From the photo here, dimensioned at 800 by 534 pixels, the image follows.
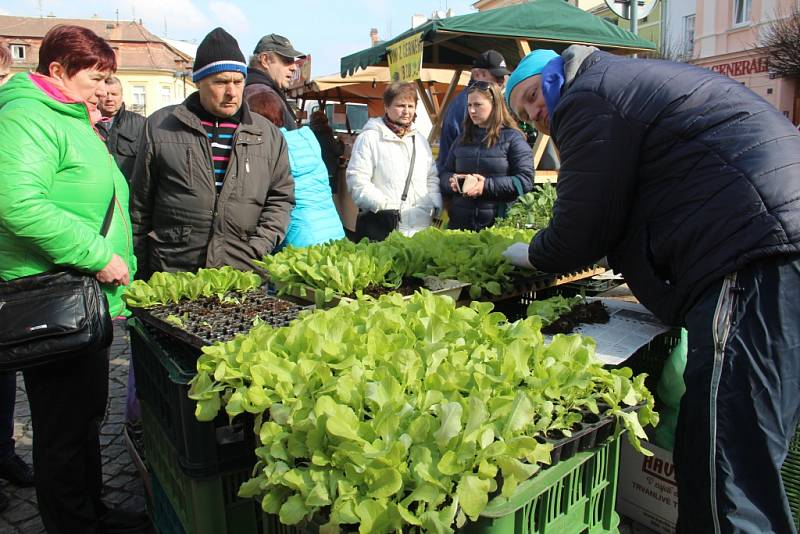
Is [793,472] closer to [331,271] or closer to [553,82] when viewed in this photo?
[553,82]

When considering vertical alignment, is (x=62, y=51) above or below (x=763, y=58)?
below

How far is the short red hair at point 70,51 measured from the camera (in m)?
2.13

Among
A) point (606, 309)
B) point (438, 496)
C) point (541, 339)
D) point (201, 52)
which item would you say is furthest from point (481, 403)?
point (201, 52)

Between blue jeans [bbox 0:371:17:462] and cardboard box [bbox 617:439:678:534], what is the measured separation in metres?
2.74

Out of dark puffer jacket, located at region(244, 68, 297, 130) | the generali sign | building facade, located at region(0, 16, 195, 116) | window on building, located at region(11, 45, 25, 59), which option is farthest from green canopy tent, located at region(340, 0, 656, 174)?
window on building, located at region(11, 45, 25, 59)

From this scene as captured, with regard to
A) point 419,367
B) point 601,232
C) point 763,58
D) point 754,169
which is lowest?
point 419,367

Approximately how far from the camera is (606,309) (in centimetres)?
218

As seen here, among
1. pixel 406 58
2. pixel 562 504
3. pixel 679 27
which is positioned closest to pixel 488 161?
pixel 406 58

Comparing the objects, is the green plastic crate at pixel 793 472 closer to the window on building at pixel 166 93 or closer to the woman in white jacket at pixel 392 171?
the woman in white jacket at pixel 392 171

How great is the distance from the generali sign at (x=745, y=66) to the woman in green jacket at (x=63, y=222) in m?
22.3

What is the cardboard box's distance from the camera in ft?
7.14

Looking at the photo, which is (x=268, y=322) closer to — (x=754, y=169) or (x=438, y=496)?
(x=438, y=496)

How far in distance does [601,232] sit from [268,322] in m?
1.01

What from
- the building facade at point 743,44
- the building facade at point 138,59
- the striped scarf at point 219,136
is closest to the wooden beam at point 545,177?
the striped scarf at point 219,136
